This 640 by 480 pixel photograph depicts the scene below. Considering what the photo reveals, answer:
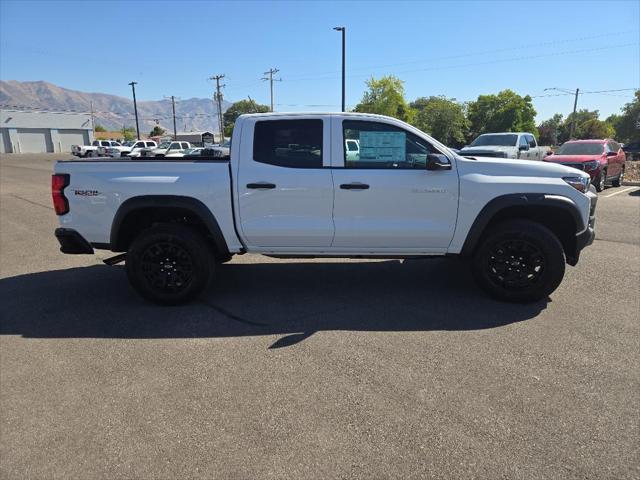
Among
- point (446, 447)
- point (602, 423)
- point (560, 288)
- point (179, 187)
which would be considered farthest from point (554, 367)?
point (179, 187)

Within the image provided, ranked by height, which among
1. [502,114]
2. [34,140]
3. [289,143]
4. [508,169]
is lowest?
[508,169]

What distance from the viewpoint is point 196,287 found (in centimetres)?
461

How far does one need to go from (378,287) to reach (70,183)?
11.6 feet

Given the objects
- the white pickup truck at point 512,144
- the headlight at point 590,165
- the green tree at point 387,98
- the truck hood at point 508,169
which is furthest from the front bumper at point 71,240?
Answer: the green tree at point 387,98

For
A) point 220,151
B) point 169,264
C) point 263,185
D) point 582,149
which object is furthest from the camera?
point 582,149

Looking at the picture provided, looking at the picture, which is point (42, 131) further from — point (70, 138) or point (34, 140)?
point (70, 138)

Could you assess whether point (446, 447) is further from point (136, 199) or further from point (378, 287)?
point (136, 199)

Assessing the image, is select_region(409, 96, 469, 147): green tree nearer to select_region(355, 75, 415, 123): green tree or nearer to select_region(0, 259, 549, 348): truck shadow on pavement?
select_region(355, 75, 415, 123): green tree

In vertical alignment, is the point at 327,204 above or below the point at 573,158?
below

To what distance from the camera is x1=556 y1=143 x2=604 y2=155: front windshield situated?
14.2 metres

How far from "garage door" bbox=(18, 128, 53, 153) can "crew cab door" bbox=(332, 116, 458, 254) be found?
267 ft

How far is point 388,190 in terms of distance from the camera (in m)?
4.41

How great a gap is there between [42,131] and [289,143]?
82.5 m

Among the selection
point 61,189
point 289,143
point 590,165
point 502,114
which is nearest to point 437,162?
point 289,143
